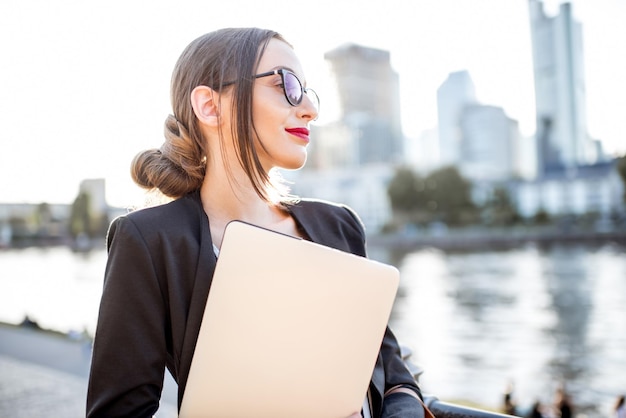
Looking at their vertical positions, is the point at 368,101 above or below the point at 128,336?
above

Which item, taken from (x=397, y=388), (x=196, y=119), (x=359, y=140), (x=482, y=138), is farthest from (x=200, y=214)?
(x=482, y=138)

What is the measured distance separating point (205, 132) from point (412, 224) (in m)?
53.9

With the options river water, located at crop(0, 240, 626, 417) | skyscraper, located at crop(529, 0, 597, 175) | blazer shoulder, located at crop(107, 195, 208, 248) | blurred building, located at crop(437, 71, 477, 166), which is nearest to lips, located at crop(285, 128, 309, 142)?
blazer shoulder, located at crop(107, 195, 208, 248)

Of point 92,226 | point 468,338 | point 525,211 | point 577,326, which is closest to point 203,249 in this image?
point 468,338

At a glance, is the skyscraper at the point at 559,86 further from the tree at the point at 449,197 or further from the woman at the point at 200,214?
the woman at the point at 200,214

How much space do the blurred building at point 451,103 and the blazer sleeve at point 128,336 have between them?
4195 inches

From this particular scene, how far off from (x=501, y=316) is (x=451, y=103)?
100559 mm

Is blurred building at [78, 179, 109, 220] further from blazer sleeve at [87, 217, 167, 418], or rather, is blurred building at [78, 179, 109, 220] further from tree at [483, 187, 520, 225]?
blazer sleeve at [87, 217, 167, 418]

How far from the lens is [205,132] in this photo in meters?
1.07

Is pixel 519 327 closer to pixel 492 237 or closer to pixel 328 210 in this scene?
pixel 328 210

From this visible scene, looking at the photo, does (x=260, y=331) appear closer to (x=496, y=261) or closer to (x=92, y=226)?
(x=496, y=261)

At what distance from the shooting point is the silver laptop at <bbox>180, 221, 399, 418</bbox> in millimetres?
823

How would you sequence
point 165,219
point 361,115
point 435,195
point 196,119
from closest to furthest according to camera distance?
point 165,219
point 196,119
point 435,195
point 361,115

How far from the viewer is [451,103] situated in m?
116
